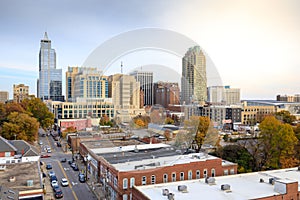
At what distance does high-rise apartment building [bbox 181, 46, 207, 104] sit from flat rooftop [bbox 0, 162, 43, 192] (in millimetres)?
5411

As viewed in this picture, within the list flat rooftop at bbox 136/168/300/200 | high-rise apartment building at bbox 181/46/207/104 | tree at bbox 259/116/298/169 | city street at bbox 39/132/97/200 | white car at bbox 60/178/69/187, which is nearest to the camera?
high-rise apartment building at bbox 181/46/207/104

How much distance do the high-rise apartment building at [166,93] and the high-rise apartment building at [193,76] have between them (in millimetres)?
164

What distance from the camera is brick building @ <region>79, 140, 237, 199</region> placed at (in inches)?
249

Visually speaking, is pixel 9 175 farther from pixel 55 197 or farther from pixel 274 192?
pixel 274 192

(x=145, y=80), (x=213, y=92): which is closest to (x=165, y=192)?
(x=145, y=80)

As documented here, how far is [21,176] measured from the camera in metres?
8.47

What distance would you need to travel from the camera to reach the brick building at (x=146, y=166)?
249 inches

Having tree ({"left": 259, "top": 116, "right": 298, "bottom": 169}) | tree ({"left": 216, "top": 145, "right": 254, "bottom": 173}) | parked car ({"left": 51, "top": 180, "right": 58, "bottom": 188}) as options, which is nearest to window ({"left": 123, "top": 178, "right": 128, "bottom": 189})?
parked car ({"left": 51, "top": 180, "right": 58, "bottom": 188})

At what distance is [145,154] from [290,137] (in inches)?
369

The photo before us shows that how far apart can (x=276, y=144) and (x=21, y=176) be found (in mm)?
11446

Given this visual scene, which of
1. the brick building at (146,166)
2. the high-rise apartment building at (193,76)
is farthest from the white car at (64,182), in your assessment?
the high-rise apartment building at (193,76)

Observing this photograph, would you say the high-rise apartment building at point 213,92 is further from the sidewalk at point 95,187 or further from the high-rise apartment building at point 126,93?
the sidewalk at point 95,187

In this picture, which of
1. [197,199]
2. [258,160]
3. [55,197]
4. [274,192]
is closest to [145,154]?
[197,199]

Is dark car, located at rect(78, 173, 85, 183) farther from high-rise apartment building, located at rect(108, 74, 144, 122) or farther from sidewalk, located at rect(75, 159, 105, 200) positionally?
high-rise apartment building, located at rect(108, 74, 144, 122)
